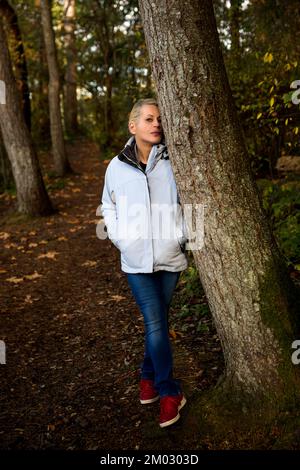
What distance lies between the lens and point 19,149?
9.55 meters

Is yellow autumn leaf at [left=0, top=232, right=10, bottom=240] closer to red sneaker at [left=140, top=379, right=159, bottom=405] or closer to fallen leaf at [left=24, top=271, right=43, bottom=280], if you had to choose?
fallen leaf at [left=24, top=271, right=43, bottom=280]

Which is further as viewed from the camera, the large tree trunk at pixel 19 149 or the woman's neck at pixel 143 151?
the large tree trunk at pixel 19 149

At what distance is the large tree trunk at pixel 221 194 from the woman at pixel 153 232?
20 cm

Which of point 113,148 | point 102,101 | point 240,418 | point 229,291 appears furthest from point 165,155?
point 102,101

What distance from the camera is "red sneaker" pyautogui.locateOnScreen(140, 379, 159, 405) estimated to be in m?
3.54

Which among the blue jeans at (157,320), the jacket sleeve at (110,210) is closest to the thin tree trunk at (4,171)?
the jacket sleeve at (110,210)

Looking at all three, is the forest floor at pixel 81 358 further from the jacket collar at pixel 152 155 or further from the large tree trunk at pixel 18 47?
the large tree trunk at pixel 18 47

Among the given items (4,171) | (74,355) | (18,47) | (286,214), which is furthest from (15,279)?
(18,47)

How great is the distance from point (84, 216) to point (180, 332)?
5784mm

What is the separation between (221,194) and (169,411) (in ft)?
5.12

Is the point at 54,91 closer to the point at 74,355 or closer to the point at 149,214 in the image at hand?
the point at 74,355

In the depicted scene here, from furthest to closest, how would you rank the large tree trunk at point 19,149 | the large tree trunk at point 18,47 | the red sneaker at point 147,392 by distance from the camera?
the large tree trunk at point 18,47, the large tree trunk at point 19,149, the red sneaker at point 147,392

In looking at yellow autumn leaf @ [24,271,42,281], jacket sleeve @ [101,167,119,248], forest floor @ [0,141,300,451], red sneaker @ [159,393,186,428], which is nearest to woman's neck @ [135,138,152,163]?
jacket sleeve @ [101,167,119,248]

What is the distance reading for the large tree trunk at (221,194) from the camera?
2.78 meters
